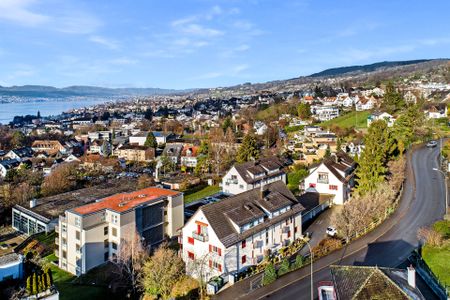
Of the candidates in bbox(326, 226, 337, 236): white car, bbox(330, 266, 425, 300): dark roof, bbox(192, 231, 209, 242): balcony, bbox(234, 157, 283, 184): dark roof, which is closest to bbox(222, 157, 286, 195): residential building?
bbox(234, 157, 283, 184): dark roof

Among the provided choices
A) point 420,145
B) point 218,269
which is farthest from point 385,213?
point 420,145

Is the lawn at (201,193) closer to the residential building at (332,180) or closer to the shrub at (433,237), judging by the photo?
the residential building at (332,180)

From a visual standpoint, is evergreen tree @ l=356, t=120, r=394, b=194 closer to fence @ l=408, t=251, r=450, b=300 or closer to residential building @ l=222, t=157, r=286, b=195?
residential building @ l=222, t=157, r=286, b=195

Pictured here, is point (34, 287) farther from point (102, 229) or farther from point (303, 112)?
point (303, 112)

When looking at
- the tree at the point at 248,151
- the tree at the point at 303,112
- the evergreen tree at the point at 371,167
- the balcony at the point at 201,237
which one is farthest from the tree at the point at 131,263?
the tree at the point at 303,112

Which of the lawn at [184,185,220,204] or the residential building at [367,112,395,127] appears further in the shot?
the residential building at [367,112,395,127]

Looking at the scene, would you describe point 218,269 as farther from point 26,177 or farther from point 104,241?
point 26,177
